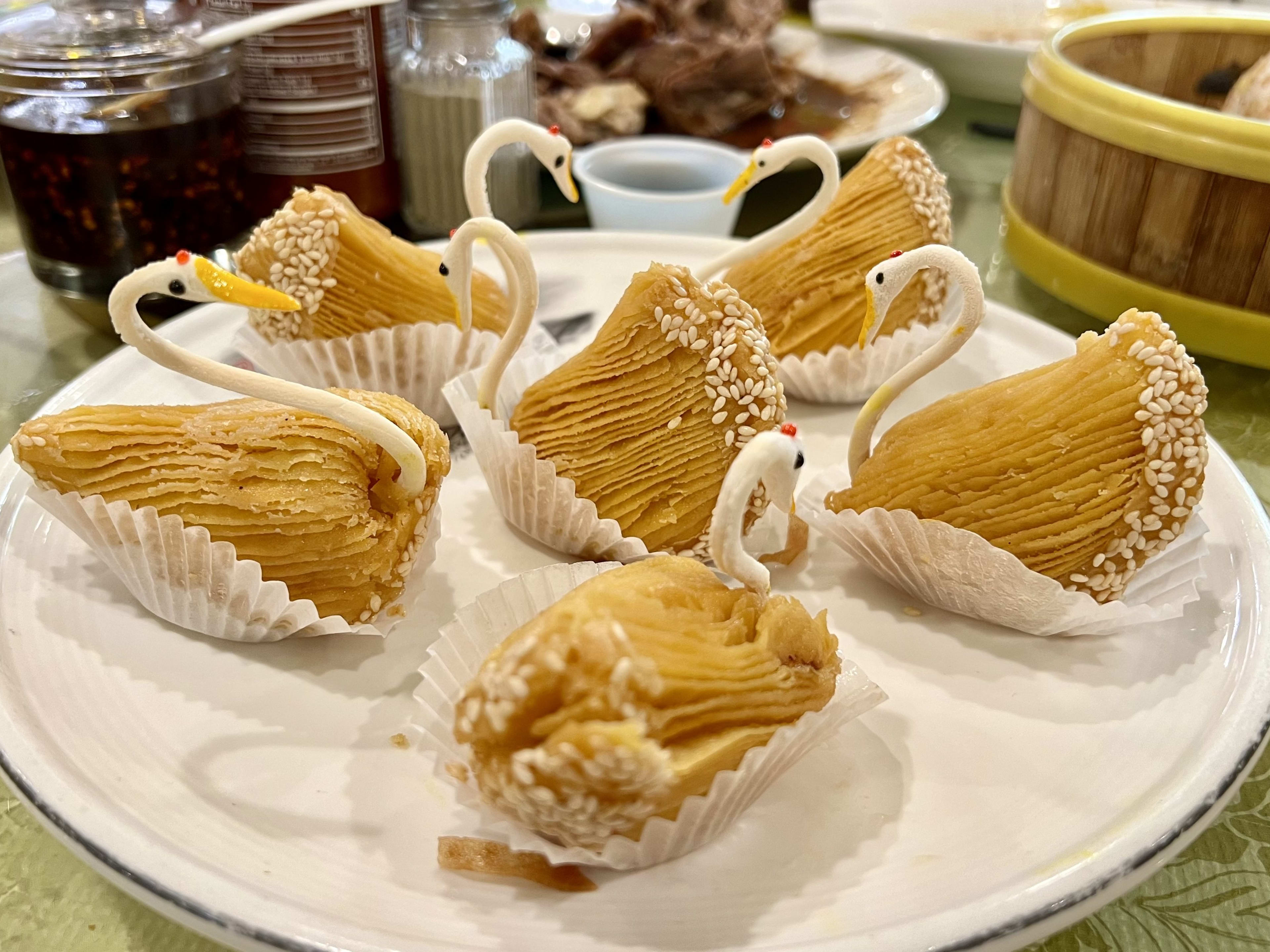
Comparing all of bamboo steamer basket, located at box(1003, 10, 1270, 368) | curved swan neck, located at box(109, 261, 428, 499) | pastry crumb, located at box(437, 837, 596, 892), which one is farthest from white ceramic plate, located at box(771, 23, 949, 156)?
pastry crumb, located at box(437, 837, 596, 892)

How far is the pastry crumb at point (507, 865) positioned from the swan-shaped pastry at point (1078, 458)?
0.55m

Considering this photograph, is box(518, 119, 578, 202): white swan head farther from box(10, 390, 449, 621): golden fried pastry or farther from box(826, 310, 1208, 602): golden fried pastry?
box(826, 310, 1208, 602): golden fried pastry

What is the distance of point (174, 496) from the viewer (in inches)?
39.6

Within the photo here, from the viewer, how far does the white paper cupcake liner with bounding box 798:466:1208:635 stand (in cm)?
106

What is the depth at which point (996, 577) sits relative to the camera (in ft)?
3.51

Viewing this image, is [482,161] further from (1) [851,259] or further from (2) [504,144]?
(1) [851,259]

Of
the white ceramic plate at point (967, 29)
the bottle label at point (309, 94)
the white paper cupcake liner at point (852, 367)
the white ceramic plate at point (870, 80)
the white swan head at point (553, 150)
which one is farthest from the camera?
the white ceramic plate at point (967, 29)

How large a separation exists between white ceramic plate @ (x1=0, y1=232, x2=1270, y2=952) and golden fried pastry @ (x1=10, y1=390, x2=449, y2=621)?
0.37ft

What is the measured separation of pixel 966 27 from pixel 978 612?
2.59m

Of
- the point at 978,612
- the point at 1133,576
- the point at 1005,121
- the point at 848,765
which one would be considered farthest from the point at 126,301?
the point at 1005,121

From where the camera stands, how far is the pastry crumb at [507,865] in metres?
0.82

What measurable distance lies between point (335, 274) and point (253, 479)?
468 mm

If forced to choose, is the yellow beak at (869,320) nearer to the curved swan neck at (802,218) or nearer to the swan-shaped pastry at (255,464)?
the curved swan neck at (802,218)

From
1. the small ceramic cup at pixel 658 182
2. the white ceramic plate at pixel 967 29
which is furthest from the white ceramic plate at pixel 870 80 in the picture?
the small ceramic cup at pixel 658 182
